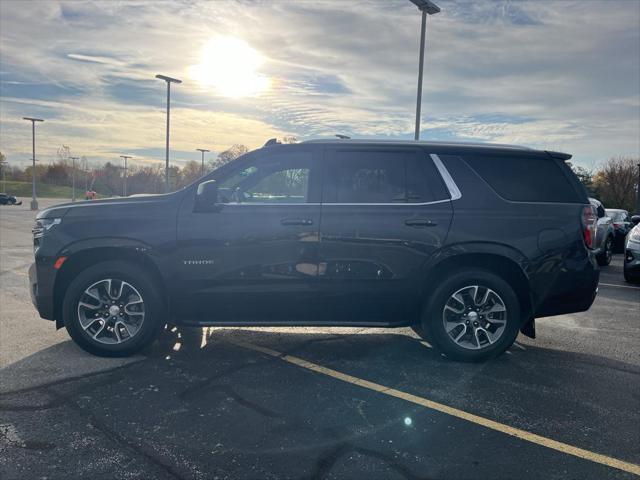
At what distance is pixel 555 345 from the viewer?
5445mm

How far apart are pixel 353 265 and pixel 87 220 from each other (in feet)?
7.97

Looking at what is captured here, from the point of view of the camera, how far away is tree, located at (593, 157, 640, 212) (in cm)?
4884

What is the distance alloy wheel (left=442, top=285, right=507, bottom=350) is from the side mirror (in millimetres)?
2326

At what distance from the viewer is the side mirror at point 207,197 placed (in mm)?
4469

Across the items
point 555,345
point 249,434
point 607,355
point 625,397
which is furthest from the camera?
point 555,345

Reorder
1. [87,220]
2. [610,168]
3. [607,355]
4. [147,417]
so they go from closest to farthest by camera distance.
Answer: [147,417], [87,220], [607,355], [610,168]

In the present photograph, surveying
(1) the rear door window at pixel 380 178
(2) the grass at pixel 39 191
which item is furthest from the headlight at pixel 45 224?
(2) the grass at pixel 39 191

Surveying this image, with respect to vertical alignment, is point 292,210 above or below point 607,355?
above

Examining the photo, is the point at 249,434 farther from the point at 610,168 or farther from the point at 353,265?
the point at 610,168

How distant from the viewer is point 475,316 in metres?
4.71

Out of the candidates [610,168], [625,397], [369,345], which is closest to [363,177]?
[369,345]

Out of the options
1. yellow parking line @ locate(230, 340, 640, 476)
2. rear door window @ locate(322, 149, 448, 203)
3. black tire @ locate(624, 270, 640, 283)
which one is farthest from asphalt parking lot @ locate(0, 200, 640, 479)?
black tire @ locate(624, 270, 640, 283)

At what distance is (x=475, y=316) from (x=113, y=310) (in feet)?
10.9

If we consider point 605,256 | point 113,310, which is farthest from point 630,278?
point 113,310
